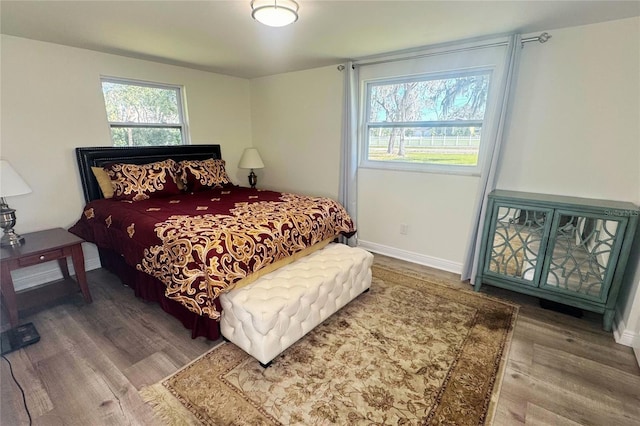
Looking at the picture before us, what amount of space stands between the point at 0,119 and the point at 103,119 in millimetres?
768

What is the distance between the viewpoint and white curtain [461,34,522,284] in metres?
2.47

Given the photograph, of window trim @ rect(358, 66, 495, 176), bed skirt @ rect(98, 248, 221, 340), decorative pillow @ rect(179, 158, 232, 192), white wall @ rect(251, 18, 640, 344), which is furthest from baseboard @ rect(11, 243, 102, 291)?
window trim @ rect(358, 66, 495, 176)

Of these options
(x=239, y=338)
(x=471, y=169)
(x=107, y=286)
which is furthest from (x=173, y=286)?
(x=471, y=169)

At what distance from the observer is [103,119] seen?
316 cm

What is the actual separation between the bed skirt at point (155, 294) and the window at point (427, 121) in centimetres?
248

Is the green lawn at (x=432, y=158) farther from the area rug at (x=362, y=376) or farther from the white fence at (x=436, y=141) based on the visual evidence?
the area rug at (x=362, y=376)

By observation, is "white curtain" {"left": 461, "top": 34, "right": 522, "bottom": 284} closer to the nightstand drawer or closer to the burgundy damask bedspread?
the burgundy damask bedspread

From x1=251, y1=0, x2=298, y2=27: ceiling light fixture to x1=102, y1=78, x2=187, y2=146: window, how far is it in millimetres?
2220

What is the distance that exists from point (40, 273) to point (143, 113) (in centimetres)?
196

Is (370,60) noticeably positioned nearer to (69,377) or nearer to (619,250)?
(619,250)

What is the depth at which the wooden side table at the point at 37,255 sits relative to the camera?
2150mm

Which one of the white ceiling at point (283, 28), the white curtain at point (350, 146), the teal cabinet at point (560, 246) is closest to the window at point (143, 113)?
the white ceiling at point (283, 28)

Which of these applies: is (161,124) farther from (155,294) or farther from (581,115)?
(581,115)

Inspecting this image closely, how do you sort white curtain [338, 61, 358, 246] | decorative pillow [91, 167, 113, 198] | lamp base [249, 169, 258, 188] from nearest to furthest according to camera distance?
decorative pillow [91, 167, 113, 198]
white curtain [338, 61, 358, 246]
lamp base [249, 169, 258, 188]
